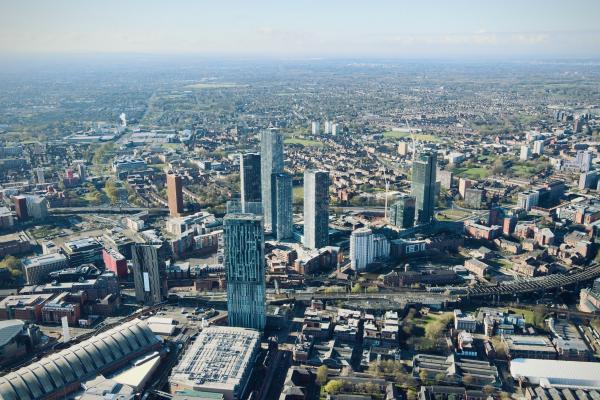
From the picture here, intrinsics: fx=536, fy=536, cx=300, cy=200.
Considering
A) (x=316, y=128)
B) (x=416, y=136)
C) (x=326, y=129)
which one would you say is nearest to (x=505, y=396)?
(x=416, y=136)

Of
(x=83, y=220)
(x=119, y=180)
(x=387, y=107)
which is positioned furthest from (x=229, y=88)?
(x=83, y=220)

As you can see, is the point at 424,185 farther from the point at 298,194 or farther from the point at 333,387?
the point at 333,387

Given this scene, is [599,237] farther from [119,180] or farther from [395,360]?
[119,180]

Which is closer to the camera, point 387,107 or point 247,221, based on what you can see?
point 247,221

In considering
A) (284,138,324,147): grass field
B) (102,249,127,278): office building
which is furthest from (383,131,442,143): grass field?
(102,249,127,278): office building

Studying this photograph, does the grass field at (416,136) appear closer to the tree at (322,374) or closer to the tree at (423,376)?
the tree at (423,376)

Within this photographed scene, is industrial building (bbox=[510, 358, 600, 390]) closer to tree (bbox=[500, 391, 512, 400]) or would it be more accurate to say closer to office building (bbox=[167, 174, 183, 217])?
tree (bbox=[500, 391, 512, 400])

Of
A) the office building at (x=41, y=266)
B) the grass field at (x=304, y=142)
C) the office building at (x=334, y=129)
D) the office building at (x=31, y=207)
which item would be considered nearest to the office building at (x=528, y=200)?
the grass field at (x=304, y=142)
